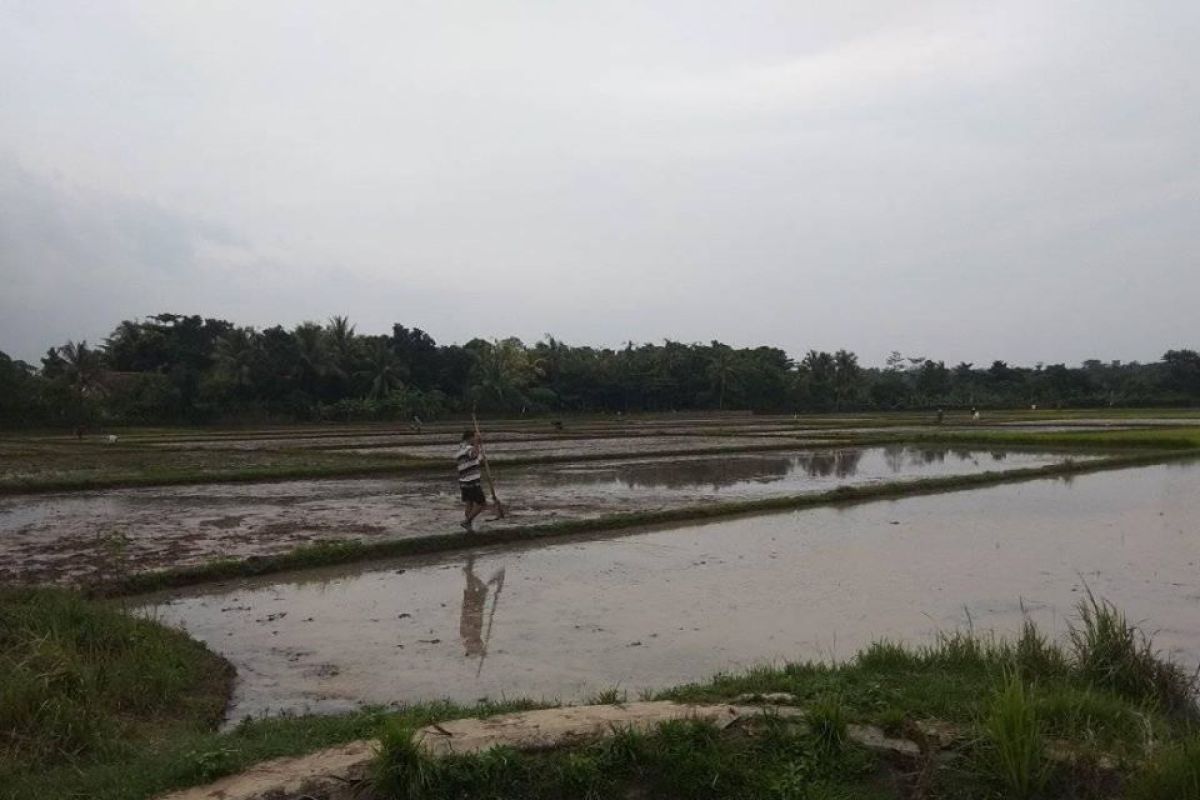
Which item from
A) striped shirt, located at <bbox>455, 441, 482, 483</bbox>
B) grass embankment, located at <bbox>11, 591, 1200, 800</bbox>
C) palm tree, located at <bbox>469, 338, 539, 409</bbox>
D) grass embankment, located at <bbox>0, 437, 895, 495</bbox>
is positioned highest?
palm tree, located at <bbox>469, 338, 539, 409</bbox>

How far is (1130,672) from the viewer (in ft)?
17.3

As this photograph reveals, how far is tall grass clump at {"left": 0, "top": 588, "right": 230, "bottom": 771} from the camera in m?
4.75

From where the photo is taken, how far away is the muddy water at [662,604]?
21.2 feet

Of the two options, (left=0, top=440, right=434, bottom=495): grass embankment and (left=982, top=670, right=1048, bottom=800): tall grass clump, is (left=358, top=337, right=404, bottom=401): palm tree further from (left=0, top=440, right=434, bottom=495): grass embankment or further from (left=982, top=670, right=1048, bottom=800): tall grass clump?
(left=982, top=670, right=1048, bottom=800): tall grass clump

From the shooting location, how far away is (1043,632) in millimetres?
7094

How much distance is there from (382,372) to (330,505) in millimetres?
39794

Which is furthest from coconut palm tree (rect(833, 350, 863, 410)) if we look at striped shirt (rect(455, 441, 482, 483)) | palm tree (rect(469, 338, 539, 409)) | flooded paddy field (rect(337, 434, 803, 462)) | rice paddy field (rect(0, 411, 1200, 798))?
striped shirt (rect(455, 441, 482, 483))

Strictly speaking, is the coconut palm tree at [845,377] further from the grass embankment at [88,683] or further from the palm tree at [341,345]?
the grass embankment at [88,683]

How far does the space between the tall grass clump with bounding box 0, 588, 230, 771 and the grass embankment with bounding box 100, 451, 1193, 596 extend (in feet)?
7.24

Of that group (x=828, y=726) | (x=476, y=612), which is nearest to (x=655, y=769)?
(x=828, y=726)

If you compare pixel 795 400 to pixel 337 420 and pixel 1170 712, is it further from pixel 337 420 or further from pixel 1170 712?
pixel 1170 712

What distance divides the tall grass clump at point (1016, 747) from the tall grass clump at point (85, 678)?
4534mm

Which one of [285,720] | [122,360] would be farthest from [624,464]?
[122,360]

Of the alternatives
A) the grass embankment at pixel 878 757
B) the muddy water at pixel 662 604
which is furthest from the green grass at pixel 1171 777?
the muddy water at pixel 662 604
